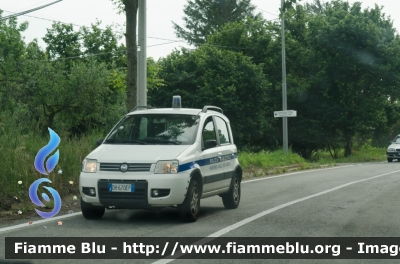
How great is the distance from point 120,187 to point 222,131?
10.6ft

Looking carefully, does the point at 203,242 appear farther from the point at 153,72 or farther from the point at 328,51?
the point at 328,51

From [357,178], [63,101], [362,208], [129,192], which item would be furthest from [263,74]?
[129,192]

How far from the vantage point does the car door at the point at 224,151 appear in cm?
1230

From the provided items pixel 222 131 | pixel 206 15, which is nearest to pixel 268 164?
pixel 222 131

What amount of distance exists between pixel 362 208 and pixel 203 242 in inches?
202

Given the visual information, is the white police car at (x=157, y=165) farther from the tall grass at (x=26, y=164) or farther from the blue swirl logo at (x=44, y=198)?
the tall grass at (x=26, y=164)

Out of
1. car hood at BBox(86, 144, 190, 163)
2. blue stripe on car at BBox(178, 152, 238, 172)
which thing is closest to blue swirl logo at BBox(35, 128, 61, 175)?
car hood at BBox(86, 144, 190, 163)

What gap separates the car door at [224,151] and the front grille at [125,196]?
211 cm

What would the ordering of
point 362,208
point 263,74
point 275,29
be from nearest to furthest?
point 362,208, point 263,74, point 275,29

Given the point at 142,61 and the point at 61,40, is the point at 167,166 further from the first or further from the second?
the point at 61,40

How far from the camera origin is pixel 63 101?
1192 inches

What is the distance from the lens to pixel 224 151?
12.5m

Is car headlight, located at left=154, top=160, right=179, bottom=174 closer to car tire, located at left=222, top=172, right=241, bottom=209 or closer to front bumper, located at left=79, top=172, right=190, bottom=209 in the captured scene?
front bumper, located at left=79, top=172, right=190, bottom=209

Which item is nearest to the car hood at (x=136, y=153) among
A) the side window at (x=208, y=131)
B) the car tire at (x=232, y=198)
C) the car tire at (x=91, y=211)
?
the car tire at (x=91, y=211)
